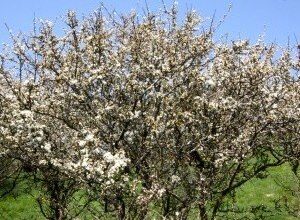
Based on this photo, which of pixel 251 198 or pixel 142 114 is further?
pixel 251 198

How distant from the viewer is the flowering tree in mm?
9781

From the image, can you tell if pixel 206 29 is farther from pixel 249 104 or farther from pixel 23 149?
pixel 23 149

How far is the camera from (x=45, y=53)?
1249 centimetres

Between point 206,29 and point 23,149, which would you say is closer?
point 23,149

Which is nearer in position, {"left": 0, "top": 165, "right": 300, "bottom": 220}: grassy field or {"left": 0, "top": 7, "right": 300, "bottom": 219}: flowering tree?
{"left": 0, "top": 7, "right": 300, "bottom": 219}: flowering tree

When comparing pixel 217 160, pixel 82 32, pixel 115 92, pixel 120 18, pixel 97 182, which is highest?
pixel 120 18

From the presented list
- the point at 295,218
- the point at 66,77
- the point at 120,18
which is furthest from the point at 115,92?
the point at 295,218

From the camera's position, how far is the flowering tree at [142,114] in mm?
9781

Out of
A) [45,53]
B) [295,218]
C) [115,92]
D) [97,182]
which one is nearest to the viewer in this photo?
[97,182]

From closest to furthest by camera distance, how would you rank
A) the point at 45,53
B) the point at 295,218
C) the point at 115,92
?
1. the point at 115,92
2. the point at 45,53
3. the point at 295,218

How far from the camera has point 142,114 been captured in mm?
10820

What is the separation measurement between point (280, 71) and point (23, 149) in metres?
9.09

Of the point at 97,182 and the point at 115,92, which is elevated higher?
the point at 115,92

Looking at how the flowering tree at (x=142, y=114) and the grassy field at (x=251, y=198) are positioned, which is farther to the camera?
the grassy field at (x=251, y=198)
